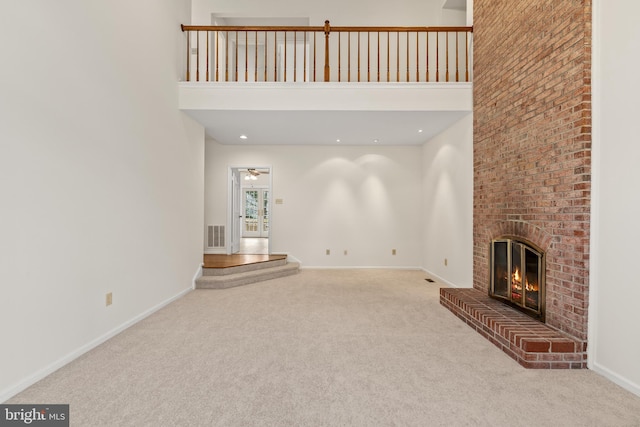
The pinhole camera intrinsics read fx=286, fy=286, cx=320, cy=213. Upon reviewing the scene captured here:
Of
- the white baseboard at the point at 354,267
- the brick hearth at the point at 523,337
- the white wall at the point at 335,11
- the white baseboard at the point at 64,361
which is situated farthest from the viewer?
the white baseboard at the point at 354,267

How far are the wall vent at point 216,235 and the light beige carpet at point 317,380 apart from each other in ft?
10.2

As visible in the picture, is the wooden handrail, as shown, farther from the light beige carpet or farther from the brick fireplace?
the light beige carpet

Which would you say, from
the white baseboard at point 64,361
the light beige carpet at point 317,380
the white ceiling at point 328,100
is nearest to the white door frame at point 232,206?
the white ceiling at point 328,100

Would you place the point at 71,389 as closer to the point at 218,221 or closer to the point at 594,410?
the point at 594,410

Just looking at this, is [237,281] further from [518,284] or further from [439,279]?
[518,284]

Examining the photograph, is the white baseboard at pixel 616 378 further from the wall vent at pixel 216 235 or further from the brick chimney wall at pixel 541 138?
the wall vent at pixel 216 235

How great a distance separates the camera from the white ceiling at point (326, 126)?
163 inches

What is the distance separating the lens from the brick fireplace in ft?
7.36

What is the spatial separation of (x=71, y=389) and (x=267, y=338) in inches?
55.6

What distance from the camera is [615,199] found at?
6.61 ft

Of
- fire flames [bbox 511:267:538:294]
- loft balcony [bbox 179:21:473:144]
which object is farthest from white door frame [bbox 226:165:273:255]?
fire flames [bbox 511:267:538:294]

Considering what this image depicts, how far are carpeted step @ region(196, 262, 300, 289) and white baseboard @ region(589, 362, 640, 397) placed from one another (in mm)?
4221

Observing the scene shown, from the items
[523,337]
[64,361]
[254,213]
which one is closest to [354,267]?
[523,337]

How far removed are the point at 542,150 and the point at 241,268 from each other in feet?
14.7
